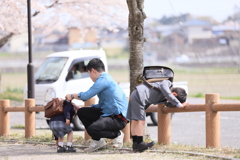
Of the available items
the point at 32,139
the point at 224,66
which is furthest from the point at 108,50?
the point at 32,139

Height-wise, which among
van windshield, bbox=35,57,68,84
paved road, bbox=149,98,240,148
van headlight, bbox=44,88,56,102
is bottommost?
paved road, bbox=149,98,240,148

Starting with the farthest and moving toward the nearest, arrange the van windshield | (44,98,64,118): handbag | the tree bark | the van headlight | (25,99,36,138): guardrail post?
the van windshield → the van headlight → (25,99,36,138): guardrail post → the tree bark → (44,98,64,118): handbag

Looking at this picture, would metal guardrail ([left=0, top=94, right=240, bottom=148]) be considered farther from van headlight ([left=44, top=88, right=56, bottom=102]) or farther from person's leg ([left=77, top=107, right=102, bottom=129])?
van headlight ([left=44, top=88, right=56, bottom=102])

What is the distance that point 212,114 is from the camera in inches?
273

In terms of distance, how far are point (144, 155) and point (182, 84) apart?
6.40 m

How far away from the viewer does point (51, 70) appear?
12680mm

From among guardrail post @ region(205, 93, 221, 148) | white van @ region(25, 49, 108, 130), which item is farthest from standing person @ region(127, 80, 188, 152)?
white van @ region(25, 49, 108, 130)

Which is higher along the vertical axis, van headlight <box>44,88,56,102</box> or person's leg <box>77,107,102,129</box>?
van headlight <box>44,88,56,102</box>

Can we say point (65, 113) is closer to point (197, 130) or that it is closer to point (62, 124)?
point (62, 124)

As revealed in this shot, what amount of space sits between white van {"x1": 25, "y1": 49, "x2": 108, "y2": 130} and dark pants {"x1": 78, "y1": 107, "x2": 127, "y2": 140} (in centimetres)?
464

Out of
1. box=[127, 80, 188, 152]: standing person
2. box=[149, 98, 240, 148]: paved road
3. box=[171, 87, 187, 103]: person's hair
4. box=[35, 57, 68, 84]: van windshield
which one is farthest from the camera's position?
box=[35, 57, 68, 84]: van windshield

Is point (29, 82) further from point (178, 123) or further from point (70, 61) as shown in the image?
point (178, 123)

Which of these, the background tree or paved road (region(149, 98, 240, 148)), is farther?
the background tree

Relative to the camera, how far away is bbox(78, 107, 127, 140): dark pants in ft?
23.4
